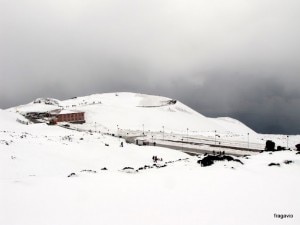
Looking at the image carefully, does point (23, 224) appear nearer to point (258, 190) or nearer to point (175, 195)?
point (175, 195)

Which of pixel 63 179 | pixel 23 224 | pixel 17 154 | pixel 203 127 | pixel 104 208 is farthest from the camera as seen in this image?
pixel 203 127

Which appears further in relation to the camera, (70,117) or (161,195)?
(70,117)

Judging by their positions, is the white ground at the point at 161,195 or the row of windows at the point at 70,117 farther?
the row of windows at the point at 70,117

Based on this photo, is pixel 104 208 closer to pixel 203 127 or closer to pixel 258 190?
pixel 258 190

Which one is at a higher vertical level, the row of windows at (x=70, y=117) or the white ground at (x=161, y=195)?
the row of windows at (x=70, y=117)

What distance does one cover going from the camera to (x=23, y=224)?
13578 mm

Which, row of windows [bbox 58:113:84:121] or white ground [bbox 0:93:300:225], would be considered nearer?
white ground [bbox 0:93:300:225]

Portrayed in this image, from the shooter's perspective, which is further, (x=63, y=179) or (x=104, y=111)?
(x=104, y=111)

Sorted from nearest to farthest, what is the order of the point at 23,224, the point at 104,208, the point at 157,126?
the point at 23,224
the point at 104,208
the point at 157,126

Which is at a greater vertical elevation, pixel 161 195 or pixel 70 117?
pixel 70 117

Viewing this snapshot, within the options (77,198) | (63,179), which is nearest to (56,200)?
(77,198)

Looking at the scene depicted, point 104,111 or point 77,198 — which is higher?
point 104,111

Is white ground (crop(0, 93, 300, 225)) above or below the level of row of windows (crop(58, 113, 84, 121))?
below

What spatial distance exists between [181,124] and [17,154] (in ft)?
A: 402
